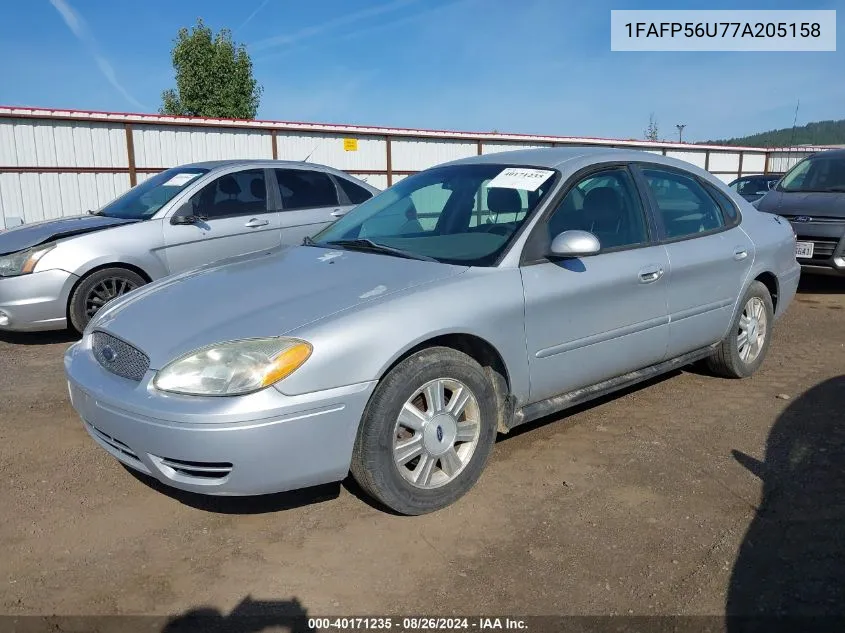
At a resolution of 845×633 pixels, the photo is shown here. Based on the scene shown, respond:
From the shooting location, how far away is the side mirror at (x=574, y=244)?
3.28m

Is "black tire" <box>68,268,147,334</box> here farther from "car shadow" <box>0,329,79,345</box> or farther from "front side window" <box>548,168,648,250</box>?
"front side window" <box>548,168,648,250</box>

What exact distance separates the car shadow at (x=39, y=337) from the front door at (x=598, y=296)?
15.6 ft

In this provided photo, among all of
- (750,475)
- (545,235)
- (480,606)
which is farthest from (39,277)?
(750,475)

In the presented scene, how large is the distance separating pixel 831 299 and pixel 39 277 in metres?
8.24

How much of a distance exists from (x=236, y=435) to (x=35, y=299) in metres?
4.07

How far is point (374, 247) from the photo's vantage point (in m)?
3.64

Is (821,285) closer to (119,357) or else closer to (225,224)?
(225,224)

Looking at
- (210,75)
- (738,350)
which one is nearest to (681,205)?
(738,350)

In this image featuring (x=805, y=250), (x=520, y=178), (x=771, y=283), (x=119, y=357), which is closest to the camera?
(x=119, y=357)

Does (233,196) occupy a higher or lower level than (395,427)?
higher

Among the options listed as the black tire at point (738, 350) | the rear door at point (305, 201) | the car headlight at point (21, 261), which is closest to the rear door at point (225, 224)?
the rear door at point (305, 201)

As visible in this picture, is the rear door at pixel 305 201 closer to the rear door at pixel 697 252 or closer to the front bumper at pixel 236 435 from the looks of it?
the rear door at pixel 697 252

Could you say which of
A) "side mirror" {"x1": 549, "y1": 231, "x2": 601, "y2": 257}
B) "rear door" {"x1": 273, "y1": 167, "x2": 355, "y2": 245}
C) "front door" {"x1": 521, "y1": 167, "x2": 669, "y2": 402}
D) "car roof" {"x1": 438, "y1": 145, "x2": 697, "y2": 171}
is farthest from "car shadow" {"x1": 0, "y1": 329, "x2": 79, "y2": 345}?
"side mirror" {"x1": 549, "y1": 231, "x2": 601, "y2": 257}

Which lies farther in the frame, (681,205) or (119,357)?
(681,205)
